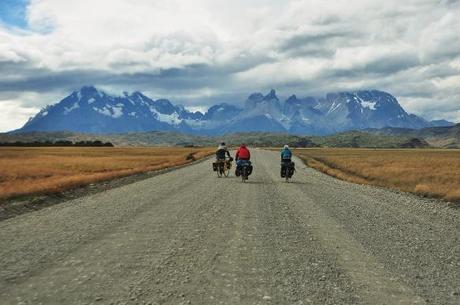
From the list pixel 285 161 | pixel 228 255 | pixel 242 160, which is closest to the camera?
pixel 228 255

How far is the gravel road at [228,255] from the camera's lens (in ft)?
26.7

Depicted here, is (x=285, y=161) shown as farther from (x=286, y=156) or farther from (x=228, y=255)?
(x=228, y=255)

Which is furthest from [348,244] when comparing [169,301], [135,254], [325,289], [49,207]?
[49,207]

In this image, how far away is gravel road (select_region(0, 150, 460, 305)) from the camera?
8.12 m

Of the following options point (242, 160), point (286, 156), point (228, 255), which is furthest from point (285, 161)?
point (228, 255)

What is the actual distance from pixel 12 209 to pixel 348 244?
44.0 ft

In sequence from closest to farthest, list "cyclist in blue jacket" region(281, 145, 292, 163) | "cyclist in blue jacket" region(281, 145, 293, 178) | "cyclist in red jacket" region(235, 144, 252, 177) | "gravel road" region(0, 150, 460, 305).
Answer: "gravel road" region(0, 150, 460, 305) < "cyclist in red jacket" region(235, 144, 252, 177) < "cyclist in blue jacket" region(281, 145, 293, 178) < "cyclist in blue jacket" region(281, 145, 292, 163)

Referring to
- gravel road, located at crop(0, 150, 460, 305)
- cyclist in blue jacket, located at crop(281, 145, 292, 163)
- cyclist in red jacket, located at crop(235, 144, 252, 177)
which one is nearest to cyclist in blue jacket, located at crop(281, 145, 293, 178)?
cyclist in blue jacket, located at crop(281, 145, 292, 163)

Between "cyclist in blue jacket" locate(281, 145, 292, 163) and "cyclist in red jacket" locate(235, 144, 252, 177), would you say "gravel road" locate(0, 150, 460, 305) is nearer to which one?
"cyclist in red jacket" locate(235, 144, 252, 177)

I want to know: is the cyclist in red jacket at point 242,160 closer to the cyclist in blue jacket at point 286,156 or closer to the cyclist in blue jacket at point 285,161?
the cyclist in blue jacket at point 285,161

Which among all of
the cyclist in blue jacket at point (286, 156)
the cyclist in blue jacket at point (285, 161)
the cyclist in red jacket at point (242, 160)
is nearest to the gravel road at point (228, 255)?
the cyclist in red jacket at point (242, 160)

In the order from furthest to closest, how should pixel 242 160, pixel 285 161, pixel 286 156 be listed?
pixel 286 156 < pixel 285 161 < pixel 242 160

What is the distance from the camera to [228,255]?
10.9 m

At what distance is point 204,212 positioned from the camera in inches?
697
